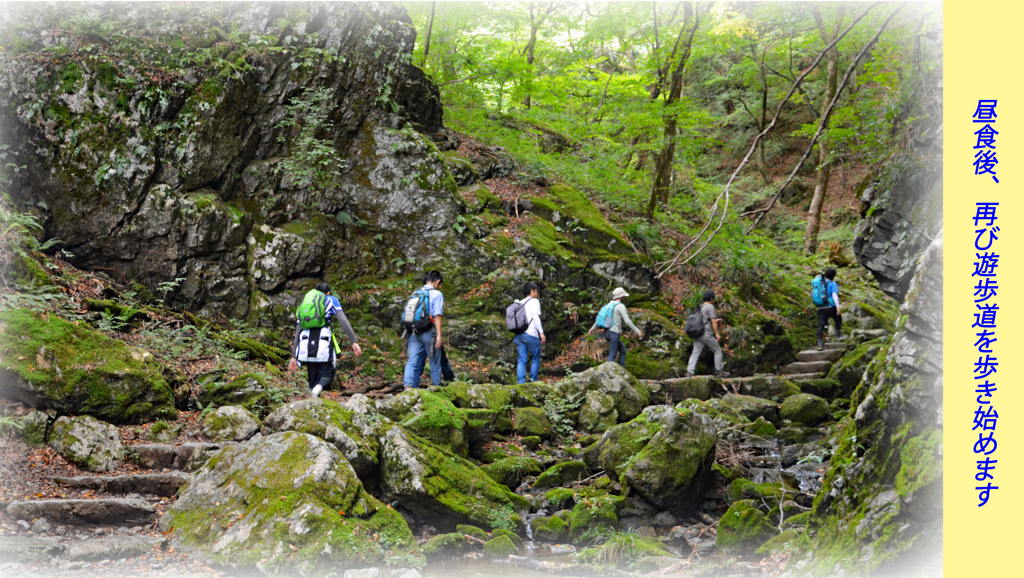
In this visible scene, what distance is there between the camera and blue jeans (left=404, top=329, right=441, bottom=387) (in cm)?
839

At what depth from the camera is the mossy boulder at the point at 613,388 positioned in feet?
29.7

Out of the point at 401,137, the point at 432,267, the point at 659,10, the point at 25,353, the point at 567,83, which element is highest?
the point at 659,10

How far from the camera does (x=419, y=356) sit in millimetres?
8484

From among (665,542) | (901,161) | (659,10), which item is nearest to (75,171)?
(665,542)

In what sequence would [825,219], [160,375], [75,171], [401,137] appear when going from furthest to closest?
[825,219] < [401,137] < [75,171] < [160,375]

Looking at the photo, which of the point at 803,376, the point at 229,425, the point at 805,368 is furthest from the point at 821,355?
the point at 229,425

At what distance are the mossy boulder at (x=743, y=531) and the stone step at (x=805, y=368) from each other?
7.98 m

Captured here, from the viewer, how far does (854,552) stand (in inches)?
132

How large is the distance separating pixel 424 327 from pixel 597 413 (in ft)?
9.85

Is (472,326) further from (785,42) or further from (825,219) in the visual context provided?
(825,219)

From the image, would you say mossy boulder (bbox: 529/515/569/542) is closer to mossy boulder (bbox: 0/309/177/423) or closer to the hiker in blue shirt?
mossy boulder (bbox: 0/309/177/423)

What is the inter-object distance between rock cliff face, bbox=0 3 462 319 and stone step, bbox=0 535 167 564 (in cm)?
673

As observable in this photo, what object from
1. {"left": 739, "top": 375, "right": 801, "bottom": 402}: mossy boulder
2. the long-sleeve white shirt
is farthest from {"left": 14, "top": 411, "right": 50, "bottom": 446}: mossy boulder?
{"left": 739, "top": 375, "right": 801, "bottom": 402}: mossy boulder

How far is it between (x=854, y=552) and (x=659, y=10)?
639 inches
